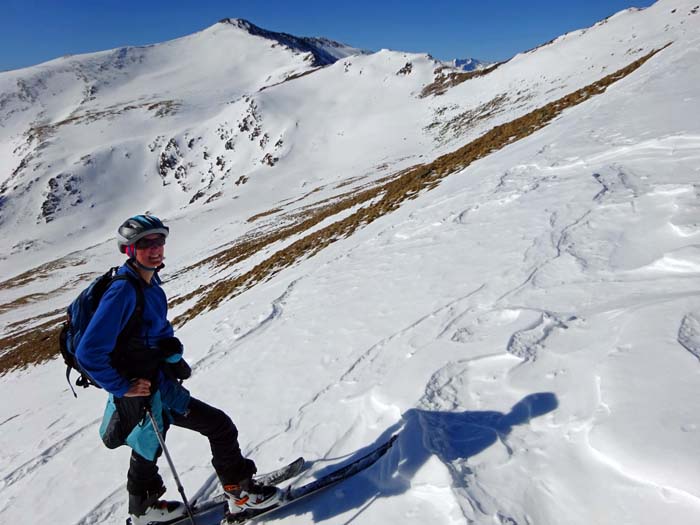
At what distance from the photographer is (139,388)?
2.99 metres

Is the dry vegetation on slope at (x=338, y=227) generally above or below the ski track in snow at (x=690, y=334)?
above

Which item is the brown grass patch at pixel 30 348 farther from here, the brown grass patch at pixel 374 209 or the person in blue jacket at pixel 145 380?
the person in blue jacket at pixel 145 380

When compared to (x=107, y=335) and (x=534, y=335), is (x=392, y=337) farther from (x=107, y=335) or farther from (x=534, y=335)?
(x=107, y=335)

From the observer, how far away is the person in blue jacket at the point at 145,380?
280 cm

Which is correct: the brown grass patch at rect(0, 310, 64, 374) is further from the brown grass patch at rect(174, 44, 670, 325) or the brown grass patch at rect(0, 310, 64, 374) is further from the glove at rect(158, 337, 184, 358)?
the glove at rect(158, 337, 184, 358)

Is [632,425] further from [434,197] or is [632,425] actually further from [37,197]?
[37,197]

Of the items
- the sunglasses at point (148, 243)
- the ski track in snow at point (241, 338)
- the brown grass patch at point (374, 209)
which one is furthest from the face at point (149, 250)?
the brown grass patch at point (374, 209)

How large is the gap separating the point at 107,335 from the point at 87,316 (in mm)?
215

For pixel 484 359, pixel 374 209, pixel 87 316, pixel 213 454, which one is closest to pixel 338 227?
pixel 374 209

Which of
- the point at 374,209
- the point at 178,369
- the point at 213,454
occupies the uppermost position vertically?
the point at 178,369

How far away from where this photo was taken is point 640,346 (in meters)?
3.36

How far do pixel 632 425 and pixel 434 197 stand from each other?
34.1 feet

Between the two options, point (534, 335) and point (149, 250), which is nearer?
point (149, 250)

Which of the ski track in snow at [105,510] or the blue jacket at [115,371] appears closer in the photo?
the blue jacket at [115,371]
